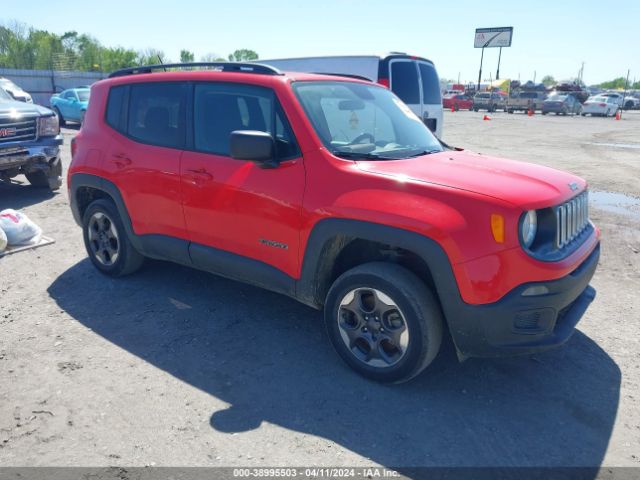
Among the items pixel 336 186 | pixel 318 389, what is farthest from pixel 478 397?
pixel 336 186

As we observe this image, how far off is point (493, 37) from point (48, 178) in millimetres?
68081

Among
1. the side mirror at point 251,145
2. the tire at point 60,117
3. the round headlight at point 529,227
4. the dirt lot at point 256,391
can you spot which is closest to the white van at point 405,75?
the dirt lot at point 256,391

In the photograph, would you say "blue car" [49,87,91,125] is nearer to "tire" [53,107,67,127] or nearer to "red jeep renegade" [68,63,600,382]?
"tire" [53,107,67,127]

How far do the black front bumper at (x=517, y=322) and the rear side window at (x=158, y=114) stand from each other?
102 inches

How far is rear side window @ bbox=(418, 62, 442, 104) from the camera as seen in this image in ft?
29.2

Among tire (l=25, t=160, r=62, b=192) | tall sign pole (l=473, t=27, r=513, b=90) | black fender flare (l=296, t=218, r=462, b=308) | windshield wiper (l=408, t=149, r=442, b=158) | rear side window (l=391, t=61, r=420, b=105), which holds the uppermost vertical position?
tall sign pole (l=473, t=27, r=513, b=90)

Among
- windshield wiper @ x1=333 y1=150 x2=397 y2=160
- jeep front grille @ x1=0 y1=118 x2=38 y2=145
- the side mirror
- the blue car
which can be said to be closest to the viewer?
the side mirror

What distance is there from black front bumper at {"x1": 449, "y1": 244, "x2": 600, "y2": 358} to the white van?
19.8 ft

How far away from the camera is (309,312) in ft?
14.1

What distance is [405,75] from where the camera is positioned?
864cm

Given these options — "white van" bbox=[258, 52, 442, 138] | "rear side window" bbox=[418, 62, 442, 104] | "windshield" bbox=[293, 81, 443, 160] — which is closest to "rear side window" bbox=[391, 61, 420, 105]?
"white van" bbox=[258, 52, 442, 138]

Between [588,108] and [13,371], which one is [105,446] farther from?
[588,108]

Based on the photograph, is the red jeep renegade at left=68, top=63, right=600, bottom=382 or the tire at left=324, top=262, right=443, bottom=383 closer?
the red jeep renegade at left=68, top=63, right=600, bottom=382

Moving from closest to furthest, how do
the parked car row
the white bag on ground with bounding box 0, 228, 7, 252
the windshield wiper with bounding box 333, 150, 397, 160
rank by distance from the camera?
the windshield wiper with bounding box 333, 150, 397, 160
the white bag on ground with bounding box 0, 228, 7, 252
the parked car row
